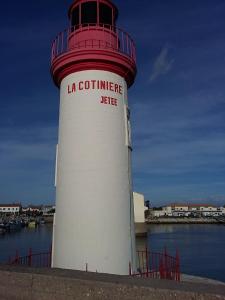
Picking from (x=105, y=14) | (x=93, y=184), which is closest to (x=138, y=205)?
(x=105, y=14)

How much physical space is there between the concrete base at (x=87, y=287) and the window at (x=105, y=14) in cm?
728

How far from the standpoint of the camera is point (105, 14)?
33.0 ft

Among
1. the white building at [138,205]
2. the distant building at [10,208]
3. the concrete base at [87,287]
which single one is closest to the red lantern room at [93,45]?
the concrete base at [87,287]

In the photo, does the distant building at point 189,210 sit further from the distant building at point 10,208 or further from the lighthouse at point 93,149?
the lighthouse at point 93,149

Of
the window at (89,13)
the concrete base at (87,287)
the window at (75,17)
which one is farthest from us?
the window at (75,17)

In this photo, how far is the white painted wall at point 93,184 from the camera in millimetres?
8711

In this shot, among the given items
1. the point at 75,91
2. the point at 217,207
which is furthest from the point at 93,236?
the point at 217,207

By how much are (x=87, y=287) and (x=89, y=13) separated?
7.86m

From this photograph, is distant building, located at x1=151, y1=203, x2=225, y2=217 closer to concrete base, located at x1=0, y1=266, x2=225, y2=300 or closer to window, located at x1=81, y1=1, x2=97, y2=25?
window, located at x1=81, y1=1, x2=97, y2=25

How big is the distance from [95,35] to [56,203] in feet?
15.2

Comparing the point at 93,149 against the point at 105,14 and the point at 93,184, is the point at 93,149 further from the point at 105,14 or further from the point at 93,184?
the point at 105,14

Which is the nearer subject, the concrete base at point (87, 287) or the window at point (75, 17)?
the concrete base at point (87, 287)

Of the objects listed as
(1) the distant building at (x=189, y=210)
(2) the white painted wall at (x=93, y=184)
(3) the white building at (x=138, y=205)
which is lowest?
(2) the white painted wall at (x=93, y=184)

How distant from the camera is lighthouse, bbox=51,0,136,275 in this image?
8742mm
